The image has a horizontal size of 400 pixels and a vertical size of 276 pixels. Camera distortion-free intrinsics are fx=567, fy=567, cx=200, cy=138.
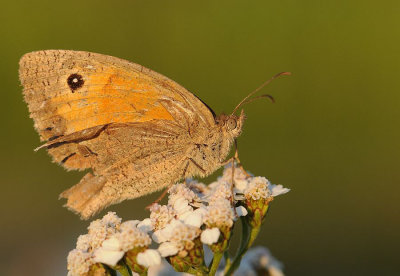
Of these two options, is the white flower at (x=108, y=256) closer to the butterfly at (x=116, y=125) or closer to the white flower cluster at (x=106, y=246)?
the white flower cluster at (x=106, y=246)

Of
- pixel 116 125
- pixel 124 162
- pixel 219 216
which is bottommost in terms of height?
pixel 219 216

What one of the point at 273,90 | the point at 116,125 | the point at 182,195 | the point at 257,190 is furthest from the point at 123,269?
the point at 273,90

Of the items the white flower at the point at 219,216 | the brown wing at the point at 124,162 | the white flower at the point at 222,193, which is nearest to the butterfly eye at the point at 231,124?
the brown wing at the point at 124,162

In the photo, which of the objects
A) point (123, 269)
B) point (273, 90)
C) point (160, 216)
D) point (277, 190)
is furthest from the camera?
point (273, 90)

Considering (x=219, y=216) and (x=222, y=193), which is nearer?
(x=219, y=216)

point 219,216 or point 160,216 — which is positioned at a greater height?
point 160,216

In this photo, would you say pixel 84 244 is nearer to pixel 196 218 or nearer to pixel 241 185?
pixel 196 218

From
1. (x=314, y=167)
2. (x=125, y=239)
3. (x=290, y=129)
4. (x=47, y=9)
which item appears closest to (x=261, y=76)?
(x=290, y=129)
